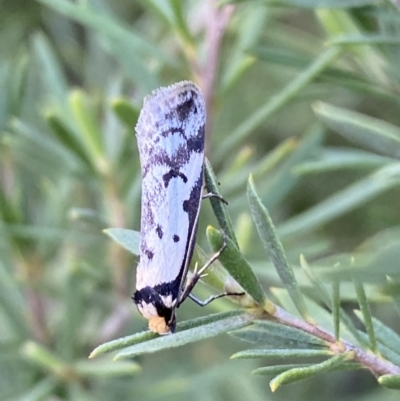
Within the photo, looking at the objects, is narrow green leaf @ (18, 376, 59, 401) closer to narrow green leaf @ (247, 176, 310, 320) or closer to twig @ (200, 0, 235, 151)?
twig @ (200, 0, 235, 151)

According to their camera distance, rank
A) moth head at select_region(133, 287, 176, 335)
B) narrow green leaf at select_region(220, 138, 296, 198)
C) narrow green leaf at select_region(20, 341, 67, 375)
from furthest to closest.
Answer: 1. narrow green leaf at select_region(220, 138, 296, 198)
2. narrow green leaf at select_region(20, 341, 67, 375)
3. moth head at select_region(133, 287, 176, 335)

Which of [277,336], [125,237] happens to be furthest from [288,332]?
[125,237]

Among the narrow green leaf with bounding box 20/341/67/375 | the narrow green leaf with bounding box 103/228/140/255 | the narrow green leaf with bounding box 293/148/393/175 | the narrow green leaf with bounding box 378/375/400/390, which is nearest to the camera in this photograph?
the narrow green leaf with bounding box 378/375/400/390

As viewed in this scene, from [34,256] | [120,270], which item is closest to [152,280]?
[120,270]

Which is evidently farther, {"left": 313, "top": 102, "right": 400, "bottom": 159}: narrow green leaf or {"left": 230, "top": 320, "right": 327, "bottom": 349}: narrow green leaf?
{"left": 313, "top": 102, "right": 400, "bottom": 159}: narrow green leaf

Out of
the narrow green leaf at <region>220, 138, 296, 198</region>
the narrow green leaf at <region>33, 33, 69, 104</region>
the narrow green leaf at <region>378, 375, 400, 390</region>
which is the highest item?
the narrow green leaf at <region>33, 33, 69, 104</region>

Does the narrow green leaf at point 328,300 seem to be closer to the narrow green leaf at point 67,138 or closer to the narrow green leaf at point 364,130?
the narrow green leaf at point 364,130

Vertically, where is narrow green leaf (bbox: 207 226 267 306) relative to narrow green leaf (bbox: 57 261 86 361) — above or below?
below

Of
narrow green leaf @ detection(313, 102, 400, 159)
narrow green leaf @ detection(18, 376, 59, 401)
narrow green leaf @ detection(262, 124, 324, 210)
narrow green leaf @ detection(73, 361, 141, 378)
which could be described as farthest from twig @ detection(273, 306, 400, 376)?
narrow green leaf @ detection(18, 376, 59, 401)
